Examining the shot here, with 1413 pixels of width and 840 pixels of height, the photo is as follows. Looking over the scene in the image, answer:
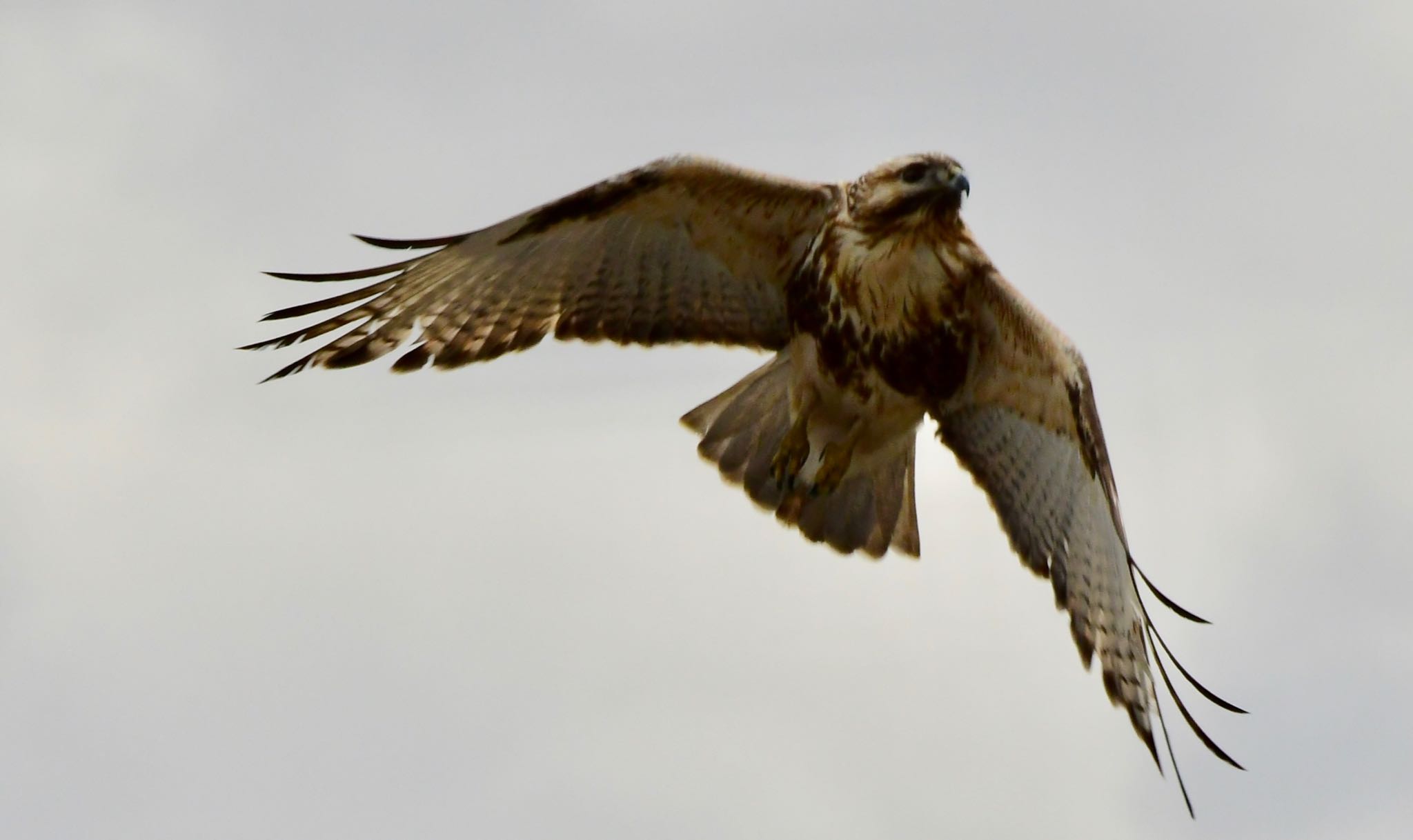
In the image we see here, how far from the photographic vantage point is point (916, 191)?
31.8 ft

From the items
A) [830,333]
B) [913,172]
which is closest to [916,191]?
[913,172]

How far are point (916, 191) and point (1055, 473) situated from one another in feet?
5.26

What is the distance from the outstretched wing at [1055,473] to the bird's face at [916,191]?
0.48 meters

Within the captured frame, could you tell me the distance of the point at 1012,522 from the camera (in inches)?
414

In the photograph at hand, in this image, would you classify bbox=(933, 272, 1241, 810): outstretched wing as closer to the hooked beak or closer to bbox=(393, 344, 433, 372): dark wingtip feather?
the hooked beak

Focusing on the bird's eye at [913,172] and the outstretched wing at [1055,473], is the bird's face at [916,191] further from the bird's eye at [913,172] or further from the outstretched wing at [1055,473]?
the outstretched wing at [1055,473]

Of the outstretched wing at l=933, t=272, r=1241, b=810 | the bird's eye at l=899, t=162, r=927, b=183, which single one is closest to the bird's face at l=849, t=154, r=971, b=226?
the bird's eye at l=899, t=162, r=927, b=183

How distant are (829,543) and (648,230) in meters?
1.85

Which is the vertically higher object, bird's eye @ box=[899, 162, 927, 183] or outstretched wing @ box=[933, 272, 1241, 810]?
bird's eye @ box=[899, 162, 927, 183]

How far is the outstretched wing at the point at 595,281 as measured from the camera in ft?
34.1

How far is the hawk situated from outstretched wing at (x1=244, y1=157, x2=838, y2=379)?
0.03ft

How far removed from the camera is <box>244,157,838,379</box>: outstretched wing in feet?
34.1

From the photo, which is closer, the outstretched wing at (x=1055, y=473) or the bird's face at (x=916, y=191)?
the bird's face at (x=916, y=191)

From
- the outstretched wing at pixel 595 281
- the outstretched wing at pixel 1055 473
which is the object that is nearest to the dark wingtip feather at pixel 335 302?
the outstretched wing at pixel 595 281
